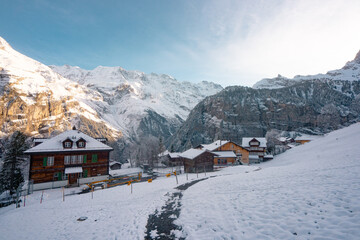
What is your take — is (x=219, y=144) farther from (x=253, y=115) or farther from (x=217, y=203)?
(x=253, y=115)

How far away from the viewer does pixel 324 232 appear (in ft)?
20.1

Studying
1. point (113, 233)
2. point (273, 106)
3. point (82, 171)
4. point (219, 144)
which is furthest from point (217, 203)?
point (273, 106)

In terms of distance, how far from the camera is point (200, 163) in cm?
4216

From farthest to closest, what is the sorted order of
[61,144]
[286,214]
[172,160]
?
[172,160], [61,144], [286,214]

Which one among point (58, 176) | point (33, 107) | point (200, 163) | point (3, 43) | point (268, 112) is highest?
point (3, 43)

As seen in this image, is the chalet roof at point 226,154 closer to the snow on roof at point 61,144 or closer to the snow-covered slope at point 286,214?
the snow on roof at point 61,144

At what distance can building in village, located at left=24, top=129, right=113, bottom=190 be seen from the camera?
30.5 meters

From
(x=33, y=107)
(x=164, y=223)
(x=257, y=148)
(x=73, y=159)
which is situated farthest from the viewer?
(x=33, y=107)

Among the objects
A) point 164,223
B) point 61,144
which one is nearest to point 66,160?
point 61,144

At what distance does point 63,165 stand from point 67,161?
991 millimetres

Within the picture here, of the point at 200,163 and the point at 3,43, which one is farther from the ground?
the point at 3,43

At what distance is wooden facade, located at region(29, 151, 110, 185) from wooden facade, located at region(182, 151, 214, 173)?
21.7 m

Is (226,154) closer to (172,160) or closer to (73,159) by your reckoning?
(172,160)

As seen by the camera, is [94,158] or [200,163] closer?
[94,158]
